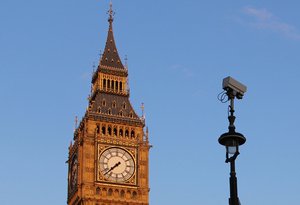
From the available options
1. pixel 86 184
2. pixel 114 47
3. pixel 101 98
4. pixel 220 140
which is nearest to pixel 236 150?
pixel 220 140

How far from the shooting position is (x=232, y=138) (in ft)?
81.1

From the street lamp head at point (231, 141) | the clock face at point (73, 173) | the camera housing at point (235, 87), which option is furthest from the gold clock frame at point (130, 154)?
the street lamp head at point (231, 141)

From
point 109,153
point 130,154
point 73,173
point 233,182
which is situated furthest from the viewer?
point 73,173

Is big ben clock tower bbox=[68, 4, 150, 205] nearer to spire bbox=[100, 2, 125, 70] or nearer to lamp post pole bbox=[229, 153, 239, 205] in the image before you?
spire bbox=[100, 2, 125, 70]

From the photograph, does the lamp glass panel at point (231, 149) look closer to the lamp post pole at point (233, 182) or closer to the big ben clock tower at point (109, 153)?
the lamp post pole at point (233, 182)

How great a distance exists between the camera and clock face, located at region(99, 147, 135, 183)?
98.3 metres

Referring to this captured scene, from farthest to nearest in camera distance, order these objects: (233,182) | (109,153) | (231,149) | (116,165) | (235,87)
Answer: (109,153) < (116,165) < (235,87) < (231,149) < (233,182)

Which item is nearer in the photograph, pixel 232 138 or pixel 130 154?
pixel 232 138

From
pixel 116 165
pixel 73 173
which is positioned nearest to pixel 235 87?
pixel 116 165

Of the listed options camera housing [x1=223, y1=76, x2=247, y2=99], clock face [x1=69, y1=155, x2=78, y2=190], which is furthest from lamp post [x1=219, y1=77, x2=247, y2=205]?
clock face [x1=69, y1=155, x2=78, y2=190]

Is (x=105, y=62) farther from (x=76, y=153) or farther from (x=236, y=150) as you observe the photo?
(x=236, y=150)

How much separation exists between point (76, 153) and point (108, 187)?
8075mm

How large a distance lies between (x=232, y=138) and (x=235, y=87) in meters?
2.04

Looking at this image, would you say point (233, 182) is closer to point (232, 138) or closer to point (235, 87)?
point (232, 138)
